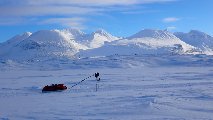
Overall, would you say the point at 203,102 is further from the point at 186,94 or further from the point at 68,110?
the point at 68,110

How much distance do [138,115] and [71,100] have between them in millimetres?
7111

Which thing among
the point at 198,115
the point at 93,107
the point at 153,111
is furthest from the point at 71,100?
the point at 198,115

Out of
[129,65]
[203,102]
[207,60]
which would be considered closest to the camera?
[203,102]

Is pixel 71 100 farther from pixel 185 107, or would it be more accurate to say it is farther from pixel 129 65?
pixel 129 65

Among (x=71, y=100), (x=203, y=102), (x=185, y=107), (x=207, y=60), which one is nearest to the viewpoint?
Result: (x=185, y=107)

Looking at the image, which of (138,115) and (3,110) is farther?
(3,110)

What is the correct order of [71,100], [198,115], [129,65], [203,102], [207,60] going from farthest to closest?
[207,60]
[129,65]
[71,100]
[203,102]
[198,115]

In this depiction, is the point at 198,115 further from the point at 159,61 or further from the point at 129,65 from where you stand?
the point at 159,61

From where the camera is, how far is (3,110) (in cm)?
1983

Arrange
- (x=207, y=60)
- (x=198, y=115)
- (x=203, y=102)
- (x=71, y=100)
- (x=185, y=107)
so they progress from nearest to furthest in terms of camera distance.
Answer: (x=198, y=115) → (x=185, y=107) → (x=203, y=102) → (x=71, y=100) → (x=207, y=60)

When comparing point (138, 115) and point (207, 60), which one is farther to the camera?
point (207, 60)

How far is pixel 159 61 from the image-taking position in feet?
302

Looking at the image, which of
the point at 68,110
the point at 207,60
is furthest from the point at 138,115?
the point at 207,60

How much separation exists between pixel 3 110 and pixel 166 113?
326 inches
